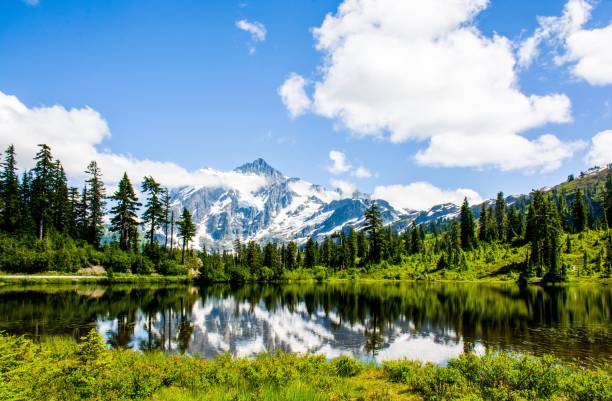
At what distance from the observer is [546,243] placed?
99312 mm

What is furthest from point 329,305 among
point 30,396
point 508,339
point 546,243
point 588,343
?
point 546,243

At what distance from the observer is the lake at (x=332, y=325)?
26.8m

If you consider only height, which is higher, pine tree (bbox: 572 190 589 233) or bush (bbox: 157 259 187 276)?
pine tree (bbox: 572 190 589 233)

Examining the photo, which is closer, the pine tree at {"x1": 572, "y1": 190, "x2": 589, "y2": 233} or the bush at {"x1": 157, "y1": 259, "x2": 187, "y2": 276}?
the bush at {"x1": 157, "y1": 259, "x2": 187, "y2": 276}

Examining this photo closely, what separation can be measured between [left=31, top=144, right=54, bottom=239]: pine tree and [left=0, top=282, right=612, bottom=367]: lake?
27840 millimetres

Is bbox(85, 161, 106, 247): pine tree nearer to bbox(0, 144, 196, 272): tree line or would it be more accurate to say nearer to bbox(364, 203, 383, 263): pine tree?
bbox(0, 144, 196, 272): tree line

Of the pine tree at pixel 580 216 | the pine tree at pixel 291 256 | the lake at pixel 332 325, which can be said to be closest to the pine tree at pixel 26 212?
the lake at pixel 332 325

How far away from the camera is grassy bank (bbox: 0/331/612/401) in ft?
41.7

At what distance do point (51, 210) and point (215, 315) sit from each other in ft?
197

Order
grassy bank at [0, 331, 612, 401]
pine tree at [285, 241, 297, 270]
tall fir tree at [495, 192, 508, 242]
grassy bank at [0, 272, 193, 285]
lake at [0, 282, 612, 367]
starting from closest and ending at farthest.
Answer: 1. grassy bank at [0, 331, 612, 401]
2. lake at [0, 282, 612, 367]
3. grassy bank at [0, 272, 193, 285]
4. tall fir tree at [495, 192, 508, 242]
5. pine tree at [285, 241, 297, 270]

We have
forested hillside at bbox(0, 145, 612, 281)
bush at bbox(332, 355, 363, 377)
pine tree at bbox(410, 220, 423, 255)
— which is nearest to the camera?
bush at bbox(332, 355, 363, 377)

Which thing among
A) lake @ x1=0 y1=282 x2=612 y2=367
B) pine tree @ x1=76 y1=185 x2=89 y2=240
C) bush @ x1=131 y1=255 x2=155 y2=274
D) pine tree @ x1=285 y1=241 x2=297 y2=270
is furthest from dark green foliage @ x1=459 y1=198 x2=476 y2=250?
pine tree @ x1=76 y1=185 x2=89 y2=240

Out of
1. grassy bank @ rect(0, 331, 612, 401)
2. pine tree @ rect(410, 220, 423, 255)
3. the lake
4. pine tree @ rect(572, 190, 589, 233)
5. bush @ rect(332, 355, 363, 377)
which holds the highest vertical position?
pine tree @ rect(572, 190, 589, 233)

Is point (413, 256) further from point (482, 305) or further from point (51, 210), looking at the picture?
point (51, 210)
